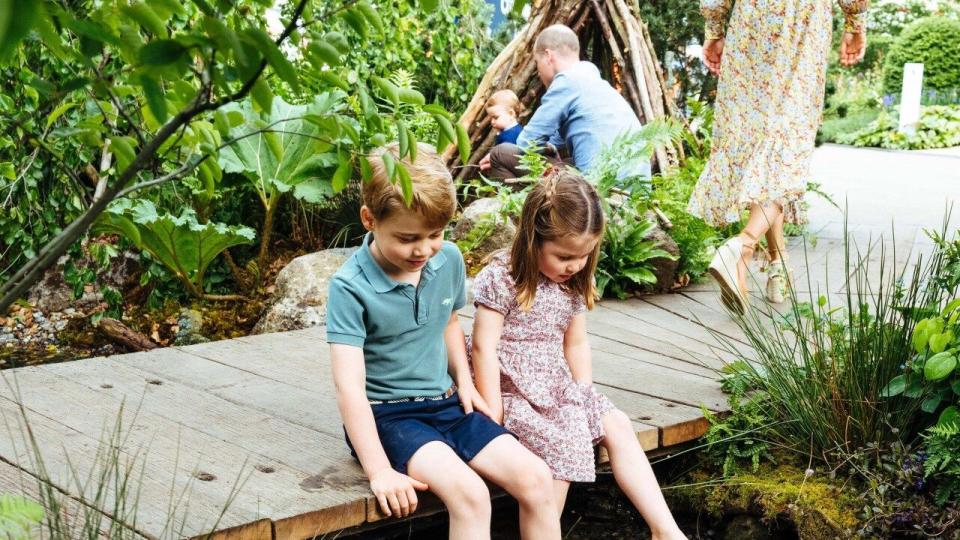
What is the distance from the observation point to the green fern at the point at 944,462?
275 centimetres

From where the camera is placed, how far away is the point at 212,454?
2.83 metres

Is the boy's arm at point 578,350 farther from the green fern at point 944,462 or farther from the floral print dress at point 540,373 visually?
the green fern at point 944,462

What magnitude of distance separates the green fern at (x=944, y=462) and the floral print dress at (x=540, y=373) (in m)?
0.86

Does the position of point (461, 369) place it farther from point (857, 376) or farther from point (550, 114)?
point (550, 114)

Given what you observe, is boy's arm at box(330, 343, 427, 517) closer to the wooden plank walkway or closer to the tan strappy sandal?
the wooden plank walkway

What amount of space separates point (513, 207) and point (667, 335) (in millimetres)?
1289

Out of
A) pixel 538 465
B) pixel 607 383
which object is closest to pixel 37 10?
pixel 538 465

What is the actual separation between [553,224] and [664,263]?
7.97 ft

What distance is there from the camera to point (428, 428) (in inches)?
108

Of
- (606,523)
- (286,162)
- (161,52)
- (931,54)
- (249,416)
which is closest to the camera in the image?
(161,52)

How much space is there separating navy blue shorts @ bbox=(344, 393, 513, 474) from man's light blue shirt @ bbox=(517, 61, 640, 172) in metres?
3.53

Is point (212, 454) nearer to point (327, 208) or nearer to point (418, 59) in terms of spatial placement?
point (327, 208)

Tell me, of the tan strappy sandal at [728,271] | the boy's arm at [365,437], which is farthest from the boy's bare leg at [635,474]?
the tan strappy sandal at [728,271]

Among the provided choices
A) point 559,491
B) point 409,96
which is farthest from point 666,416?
point 409,96
